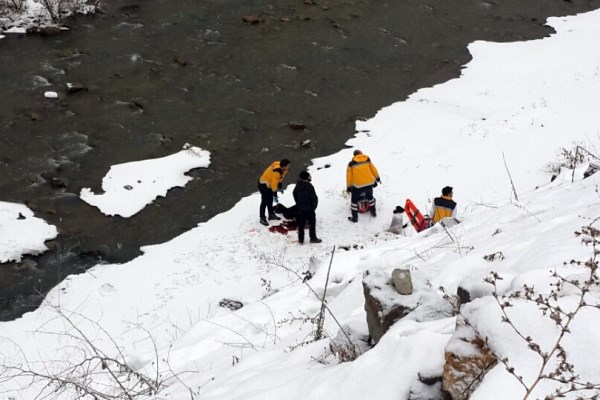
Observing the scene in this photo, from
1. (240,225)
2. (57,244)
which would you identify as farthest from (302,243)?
(57,244)

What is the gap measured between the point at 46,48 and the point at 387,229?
12710mm

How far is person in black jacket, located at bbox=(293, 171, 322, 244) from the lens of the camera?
10352 mm

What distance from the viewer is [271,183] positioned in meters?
10.7

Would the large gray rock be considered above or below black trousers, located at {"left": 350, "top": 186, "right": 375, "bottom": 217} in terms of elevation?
above

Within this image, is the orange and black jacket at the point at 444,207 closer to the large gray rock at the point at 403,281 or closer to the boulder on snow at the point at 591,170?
the boulder on snow at the point at 591,170

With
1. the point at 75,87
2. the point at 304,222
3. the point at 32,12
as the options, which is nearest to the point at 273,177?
the point at 304,222

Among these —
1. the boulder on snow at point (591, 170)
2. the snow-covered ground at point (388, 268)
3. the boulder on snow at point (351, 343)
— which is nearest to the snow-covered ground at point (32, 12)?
the snow-covered ground at point (388, 268)

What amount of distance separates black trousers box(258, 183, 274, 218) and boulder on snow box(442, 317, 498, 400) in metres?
8.23

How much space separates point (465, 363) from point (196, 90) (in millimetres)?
14205

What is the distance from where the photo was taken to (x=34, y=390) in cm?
669

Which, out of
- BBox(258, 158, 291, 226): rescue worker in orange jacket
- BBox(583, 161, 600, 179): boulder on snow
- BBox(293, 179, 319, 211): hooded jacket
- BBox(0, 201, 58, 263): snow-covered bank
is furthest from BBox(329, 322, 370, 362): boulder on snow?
BBox(0, 201, 58, 263): snow-covered bank

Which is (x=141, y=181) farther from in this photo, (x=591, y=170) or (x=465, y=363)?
(x=465, y=363)

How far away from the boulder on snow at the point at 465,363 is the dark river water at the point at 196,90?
7.99 m

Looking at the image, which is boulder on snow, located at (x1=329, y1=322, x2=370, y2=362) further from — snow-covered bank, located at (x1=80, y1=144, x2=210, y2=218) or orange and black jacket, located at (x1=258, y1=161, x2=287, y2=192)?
snow-covered bank, located at (x1=80, y1=144, x2=210, y2=218)
